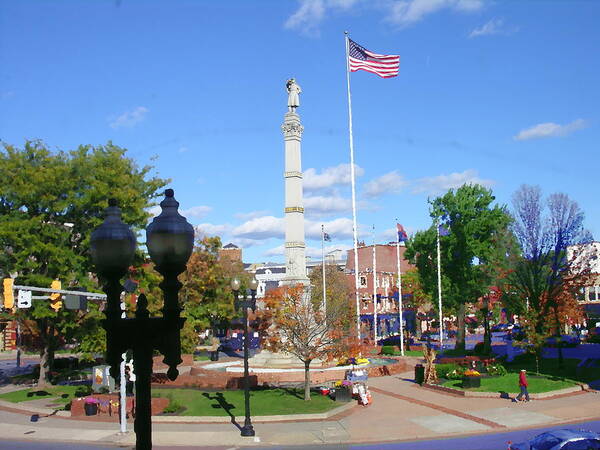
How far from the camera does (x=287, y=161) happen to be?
44.1m

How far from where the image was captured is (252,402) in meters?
29.2

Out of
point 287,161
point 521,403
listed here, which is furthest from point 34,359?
point 521,403

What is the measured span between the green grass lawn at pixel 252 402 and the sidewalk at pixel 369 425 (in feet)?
4.86

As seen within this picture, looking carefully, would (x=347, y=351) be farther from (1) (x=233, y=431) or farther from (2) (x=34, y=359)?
(2) (x=34, y=359)

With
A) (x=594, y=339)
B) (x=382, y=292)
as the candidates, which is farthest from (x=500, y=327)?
(x=594, y=339)

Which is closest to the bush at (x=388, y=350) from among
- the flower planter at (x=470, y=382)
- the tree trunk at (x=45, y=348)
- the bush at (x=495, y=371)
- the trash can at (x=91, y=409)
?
the bush at (x=495, y=371)

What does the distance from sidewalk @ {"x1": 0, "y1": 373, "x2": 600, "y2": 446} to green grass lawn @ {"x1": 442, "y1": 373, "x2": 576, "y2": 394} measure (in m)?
1.39

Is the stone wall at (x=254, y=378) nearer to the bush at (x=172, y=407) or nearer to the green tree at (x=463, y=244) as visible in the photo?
the bush at (x=172, y=407)

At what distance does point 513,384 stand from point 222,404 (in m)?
15.0

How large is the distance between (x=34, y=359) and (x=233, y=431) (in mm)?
47759

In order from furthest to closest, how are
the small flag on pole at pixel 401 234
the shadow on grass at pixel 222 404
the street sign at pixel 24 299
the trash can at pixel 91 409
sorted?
the small flag on pole at pixel 401 234
the trash can at pixel 91 409
the shadow on grass at pixel 222 404
the street sign at pixel 24 299

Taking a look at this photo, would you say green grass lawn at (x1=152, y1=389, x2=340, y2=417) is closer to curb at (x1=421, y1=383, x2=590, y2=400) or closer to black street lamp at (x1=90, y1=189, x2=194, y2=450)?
curb at (x1=421, y1=383, x2=590, y2=400)

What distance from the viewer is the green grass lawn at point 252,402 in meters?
27.0

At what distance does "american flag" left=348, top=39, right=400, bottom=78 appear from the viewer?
133 feet
